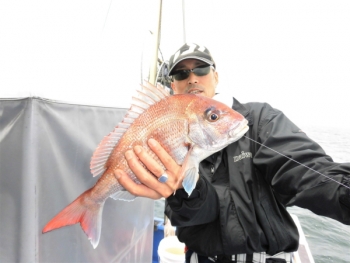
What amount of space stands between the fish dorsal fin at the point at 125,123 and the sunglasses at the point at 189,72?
2.50 ft

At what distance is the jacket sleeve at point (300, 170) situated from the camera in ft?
4.08

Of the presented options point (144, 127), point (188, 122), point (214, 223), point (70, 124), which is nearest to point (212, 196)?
point (214, 223)

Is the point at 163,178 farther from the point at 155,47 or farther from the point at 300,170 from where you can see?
the point at 155,47

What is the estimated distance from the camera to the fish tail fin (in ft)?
4.32

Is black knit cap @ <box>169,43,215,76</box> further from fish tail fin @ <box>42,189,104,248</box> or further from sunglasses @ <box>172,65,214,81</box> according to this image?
fish tail fin @ <box>42,189,104,248</box>

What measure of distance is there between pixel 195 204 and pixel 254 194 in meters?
0.51

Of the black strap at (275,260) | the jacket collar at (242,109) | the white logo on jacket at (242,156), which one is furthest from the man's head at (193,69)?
the black strap at (275,260)

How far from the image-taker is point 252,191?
1790 millimetres

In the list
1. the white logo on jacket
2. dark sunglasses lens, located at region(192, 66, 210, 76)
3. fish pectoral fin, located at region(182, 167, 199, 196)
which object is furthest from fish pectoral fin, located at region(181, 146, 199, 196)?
dark sunglasses lens, located at region(192, 66, 210, 76)

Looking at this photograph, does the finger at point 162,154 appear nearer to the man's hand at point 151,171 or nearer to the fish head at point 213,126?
the man's hand at point 151,171

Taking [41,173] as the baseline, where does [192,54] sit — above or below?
above

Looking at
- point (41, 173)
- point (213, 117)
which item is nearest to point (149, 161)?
point (213, 117)

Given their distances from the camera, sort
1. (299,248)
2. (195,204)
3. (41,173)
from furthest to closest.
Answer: (299,248)
(195,204)
(41,173)

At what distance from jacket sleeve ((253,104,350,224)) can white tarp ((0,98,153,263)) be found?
134cm
